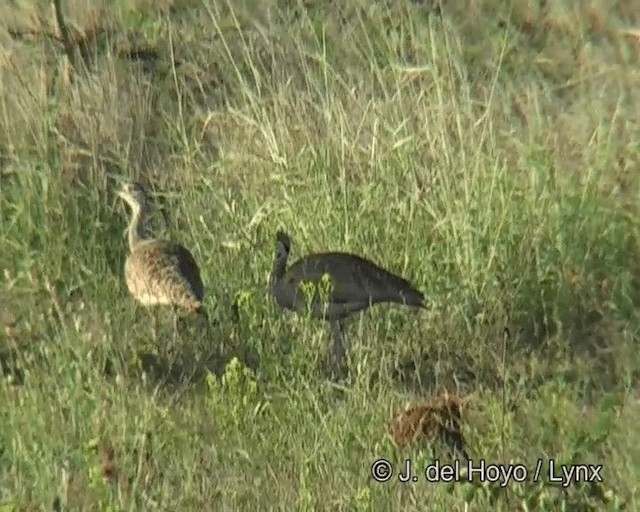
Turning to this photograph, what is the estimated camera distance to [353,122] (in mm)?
7930

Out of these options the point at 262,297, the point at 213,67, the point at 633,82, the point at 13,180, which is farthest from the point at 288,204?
the point at 213,67

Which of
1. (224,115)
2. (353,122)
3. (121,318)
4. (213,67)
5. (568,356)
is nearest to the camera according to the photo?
(568,356)

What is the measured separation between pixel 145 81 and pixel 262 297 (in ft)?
10.5

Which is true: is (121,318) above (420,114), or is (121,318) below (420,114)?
below

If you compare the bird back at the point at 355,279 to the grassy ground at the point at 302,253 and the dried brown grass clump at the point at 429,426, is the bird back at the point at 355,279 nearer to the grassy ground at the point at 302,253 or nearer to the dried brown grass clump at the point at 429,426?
the grassy ground at the point at 302,253

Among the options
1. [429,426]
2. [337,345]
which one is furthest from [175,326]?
[429,426]

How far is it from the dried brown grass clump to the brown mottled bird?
5.08 ft

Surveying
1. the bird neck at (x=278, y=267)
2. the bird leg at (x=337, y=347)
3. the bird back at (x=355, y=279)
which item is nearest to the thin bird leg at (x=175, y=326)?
the bird neck at (x=278, y=267)

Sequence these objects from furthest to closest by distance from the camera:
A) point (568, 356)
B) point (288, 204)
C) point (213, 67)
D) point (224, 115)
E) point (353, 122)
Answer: point (213, 67) → point (224, 115) → point (353, 122) → point (288, 204) → point (568, 356)

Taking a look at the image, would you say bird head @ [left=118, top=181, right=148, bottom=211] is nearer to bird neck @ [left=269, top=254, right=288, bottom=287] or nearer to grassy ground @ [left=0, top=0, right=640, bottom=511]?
grassy ground @ [left=0, top=0, right=640, bottom=511]

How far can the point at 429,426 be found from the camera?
17.6 feet

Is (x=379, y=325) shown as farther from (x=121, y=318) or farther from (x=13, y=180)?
(x=13, y=180)

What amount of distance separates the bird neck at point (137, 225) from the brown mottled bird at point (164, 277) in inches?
11.5

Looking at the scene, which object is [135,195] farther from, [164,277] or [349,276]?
[349,276]
